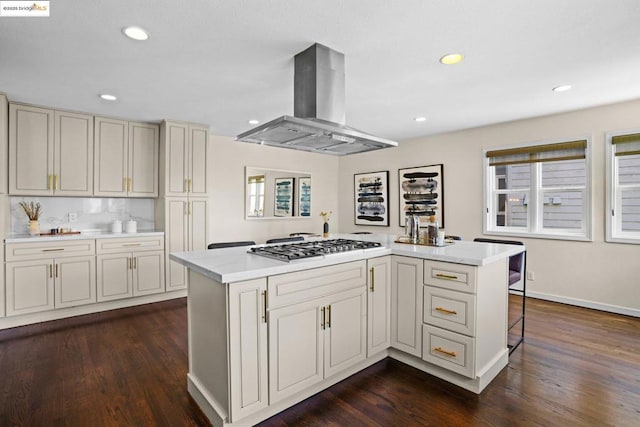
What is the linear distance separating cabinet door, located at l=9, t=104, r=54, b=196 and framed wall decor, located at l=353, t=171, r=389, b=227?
472 centimetres

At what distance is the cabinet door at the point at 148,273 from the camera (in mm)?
3980

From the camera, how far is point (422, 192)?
208 inches

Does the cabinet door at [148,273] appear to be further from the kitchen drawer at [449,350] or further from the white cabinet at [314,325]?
the kitchen drawer at [449,350]

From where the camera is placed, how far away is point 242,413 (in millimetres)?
1692

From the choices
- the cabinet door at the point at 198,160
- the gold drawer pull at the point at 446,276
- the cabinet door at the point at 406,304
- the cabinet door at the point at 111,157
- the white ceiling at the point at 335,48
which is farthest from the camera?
the cabinet door at the point at 198,160

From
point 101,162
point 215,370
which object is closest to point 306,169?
point 101,162

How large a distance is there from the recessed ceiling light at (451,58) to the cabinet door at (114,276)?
13.4ft

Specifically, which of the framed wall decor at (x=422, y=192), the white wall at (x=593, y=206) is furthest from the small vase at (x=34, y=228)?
the white wall at (x=593, y=206)

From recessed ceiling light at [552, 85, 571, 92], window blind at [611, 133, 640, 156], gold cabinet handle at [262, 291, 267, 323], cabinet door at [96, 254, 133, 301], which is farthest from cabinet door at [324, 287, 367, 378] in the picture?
window blind at [611, 133, 640, 156]

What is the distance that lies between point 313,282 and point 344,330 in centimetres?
48

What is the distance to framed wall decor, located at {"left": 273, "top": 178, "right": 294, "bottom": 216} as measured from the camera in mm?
5656

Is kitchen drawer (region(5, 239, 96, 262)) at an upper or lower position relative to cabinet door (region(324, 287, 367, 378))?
upper

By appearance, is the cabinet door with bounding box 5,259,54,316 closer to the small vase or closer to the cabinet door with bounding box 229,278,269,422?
the small vase

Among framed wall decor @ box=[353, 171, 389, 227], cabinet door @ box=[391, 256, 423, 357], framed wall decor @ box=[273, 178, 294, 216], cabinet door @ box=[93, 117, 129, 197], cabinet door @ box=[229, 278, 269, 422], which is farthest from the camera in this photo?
framed wall decor @ box=[353, 171, 389, 227]
